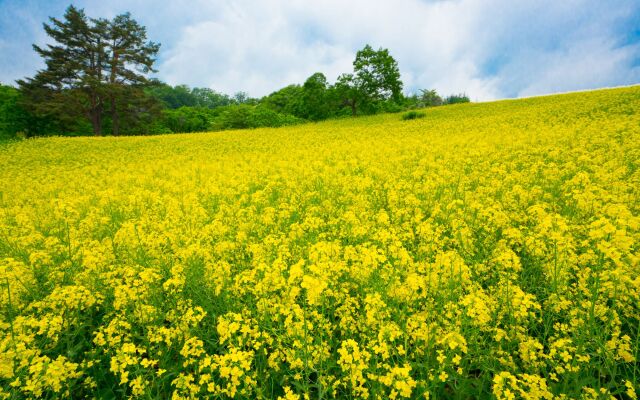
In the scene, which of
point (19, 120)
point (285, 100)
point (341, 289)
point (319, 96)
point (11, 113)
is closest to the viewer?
point (341, 289)

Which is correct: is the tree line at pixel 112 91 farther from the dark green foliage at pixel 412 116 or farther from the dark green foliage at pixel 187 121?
the dark green foliage at pixel 412 116

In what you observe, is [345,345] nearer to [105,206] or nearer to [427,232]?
[427,232]

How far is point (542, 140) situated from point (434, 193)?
793cm

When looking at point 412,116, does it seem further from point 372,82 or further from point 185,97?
point 185,97

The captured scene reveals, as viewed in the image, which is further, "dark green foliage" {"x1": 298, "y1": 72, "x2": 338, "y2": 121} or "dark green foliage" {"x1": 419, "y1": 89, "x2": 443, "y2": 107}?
"dark green foliage" {"x1": 419, "y1": 89, "x2": 443, "y2": 107}

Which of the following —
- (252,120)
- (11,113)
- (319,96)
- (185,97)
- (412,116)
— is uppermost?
(185,97)

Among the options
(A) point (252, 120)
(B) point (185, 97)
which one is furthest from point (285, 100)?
(B) point (185, 97)

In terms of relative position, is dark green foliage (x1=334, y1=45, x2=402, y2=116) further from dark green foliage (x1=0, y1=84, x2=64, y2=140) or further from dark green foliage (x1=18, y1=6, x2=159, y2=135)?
dark green foliage (x1=0, y1=84, x2=64, y2=140)

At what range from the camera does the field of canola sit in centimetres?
267

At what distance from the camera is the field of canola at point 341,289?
267 centimetres

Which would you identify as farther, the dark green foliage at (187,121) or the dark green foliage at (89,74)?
the dark green foliage at (187,121)

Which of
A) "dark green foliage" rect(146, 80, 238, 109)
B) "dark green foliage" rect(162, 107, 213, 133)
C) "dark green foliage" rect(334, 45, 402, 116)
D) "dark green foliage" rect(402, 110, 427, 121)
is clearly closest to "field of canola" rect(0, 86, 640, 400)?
"dark green foliage" rect(402, 110, 427, 121)

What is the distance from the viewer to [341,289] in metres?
3.84

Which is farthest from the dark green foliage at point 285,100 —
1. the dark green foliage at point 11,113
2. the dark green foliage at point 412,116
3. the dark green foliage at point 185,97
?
the dark green foliage at point 11,113
